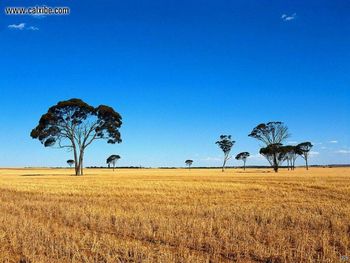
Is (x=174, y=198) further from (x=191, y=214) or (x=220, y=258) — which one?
(x=220, y=258)

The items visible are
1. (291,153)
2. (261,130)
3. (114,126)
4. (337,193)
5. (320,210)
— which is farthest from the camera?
(291,153)

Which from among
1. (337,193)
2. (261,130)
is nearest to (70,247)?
(337,193)

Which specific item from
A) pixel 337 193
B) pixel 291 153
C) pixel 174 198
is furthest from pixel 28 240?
pixel 291 153

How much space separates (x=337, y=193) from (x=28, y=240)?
21.6 m

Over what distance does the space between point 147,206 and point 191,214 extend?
3060 mm

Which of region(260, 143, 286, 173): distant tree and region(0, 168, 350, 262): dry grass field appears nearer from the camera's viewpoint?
region(0, 168, 350, 262): dry grass field

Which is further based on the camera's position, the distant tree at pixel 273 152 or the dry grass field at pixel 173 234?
the distant tree at pixel 273 152

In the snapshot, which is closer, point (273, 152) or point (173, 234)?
point (173, 234)

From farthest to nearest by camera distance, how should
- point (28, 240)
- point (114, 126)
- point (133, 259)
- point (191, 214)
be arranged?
point (114, 126), point (191, 214), point (28, 240), point (133, 259)

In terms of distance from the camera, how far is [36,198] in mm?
24016

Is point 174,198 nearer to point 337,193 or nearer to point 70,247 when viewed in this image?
point 337,193

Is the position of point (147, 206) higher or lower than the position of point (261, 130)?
lower

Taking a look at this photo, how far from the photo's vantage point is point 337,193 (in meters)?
25.9

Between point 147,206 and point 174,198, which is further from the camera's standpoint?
point 174,198
